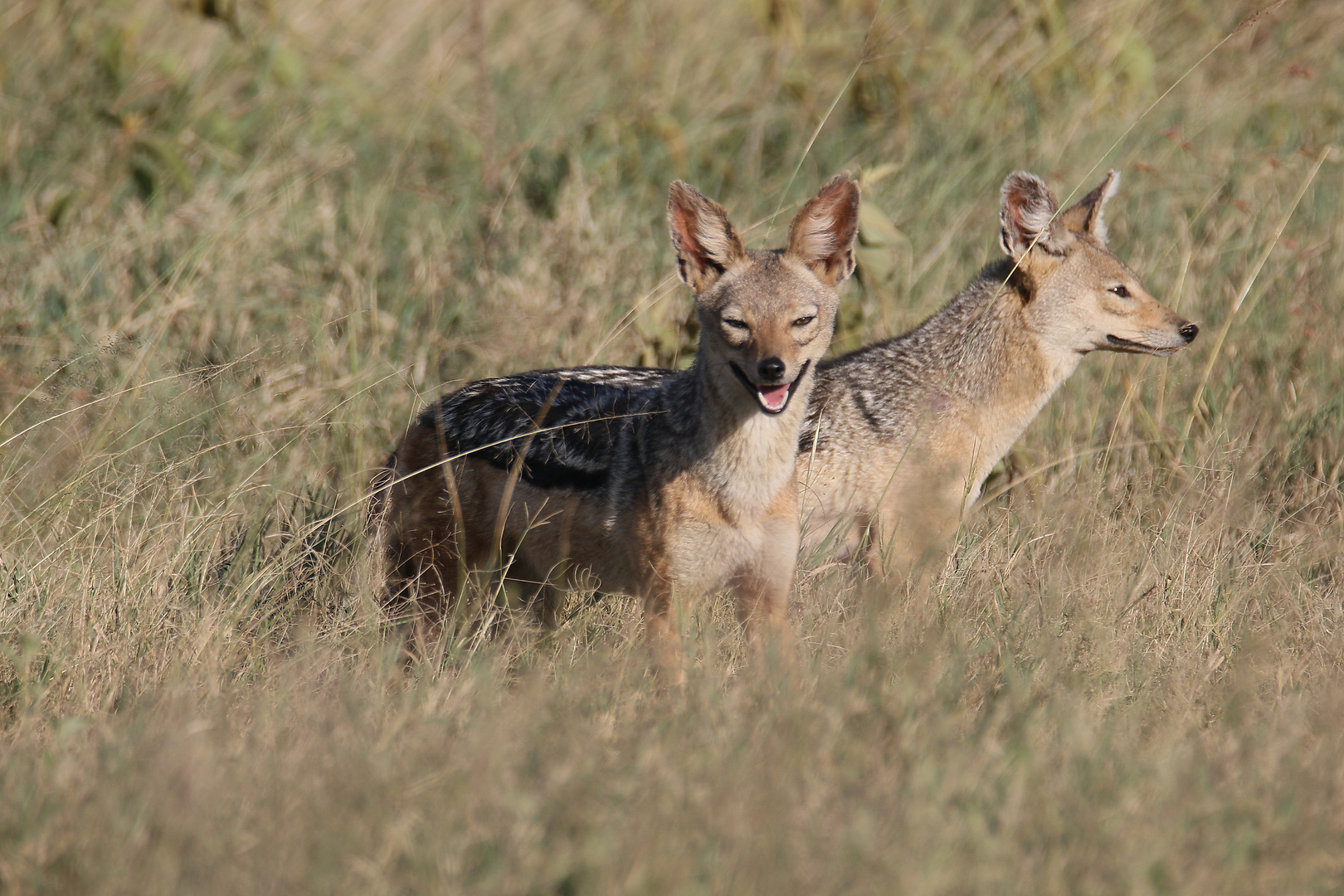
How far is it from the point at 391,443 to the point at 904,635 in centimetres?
296

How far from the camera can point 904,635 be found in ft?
12.6

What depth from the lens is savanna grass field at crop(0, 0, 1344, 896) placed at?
8.92ft

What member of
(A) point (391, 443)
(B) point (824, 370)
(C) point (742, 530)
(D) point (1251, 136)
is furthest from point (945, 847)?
(D) point (1251, 136)

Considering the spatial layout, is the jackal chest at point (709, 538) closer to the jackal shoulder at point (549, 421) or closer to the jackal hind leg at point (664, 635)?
the jackal hind leg at point (664, 635)

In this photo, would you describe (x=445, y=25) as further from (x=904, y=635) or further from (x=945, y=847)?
(x=945, y=847)

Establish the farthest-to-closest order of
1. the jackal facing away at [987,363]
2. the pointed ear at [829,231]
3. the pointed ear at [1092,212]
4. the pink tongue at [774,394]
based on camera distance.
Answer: the pointed ear at [1092,212]
the jackal facing away at [987,363]
the pointed ear at [829,231]
the pink tongue at [774,394]

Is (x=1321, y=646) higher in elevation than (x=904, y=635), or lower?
lower

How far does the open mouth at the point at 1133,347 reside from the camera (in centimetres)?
540

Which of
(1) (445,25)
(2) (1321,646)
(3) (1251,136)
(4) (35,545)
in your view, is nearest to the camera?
(2) (1321,646)

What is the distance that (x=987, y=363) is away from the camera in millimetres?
5480

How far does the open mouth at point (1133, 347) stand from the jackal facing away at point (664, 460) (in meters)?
1.51

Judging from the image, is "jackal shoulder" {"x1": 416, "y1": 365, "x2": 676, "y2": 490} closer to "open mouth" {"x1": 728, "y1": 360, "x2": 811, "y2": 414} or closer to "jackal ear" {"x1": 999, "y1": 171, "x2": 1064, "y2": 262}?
"open mouth" {"x1": 728, "y1": 360, "x2": 811, "y2": 414}

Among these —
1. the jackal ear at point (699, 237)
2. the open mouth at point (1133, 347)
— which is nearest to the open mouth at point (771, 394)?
the jackal ear at point (699, 237)

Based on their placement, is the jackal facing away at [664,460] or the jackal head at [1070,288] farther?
the jackal head at [1070,288]
